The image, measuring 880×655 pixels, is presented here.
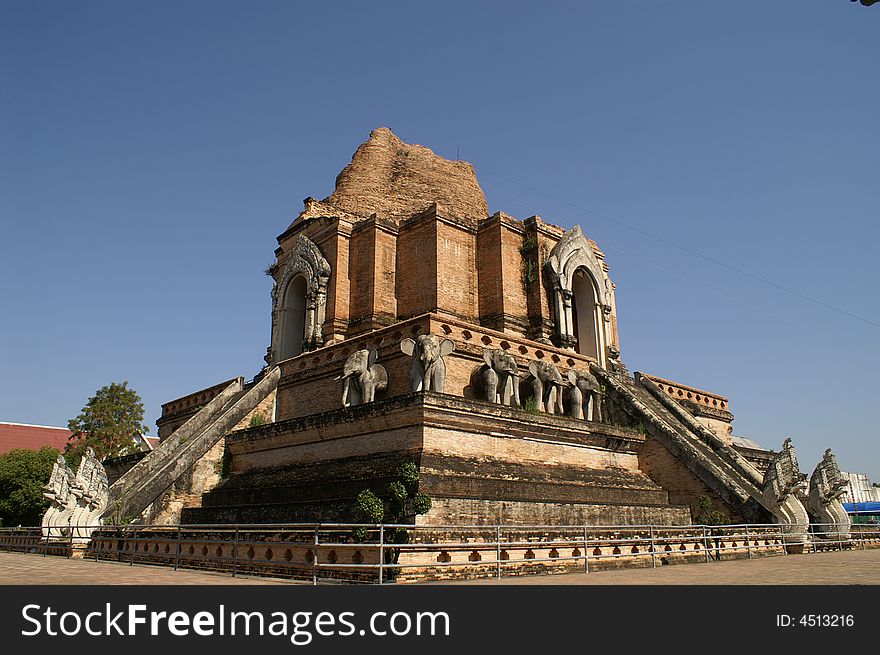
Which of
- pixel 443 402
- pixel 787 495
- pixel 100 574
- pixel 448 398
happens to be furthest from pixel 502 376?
pixel 100 574

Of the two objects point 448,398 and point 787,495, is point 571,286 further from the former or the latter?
point 448,398

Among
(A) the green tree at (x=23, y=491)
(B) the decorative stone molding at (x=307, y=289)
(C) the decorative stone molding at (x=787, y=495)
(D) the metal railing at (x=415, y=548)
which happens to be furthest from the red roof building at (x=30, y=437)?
(C) the decorative stone molding at (x=787, y=495)

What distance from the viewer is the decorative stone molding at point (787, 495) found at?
15961 mm

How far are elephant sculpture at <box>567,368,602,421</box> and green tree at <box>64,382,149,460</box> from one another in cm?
1958

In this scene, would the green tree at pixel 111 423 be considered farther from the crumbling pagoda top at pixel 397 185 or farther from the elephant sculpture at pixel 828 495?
the elephant sculpture at pixel 828 495

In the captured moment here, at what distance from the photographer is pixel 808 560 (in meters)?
13.5

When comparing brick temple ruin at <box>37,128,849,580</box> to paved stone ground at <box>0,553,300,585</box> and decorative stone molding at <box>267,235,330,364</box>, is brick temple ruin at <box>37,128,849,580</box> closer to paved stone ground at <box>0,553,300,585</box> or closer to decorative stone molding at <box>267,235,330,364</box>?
decorative stone molding at <box>267,235,330,364</box>

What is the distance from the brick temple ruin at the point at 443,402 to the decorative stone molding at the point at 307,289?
0.21 feet

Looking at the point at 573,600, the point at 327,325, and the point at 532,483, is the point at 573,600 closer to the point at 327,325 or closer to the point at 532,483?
the point at 532,483

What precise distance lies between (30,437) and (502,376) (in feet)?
141

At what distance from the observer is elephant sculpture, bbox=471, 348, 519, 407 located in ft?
57.7

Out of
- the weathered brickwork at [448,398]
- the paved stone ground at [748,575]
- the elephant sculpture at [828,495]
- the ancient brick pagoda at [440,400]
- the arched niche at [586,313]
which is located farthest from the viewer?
the arched niche at [586,313]

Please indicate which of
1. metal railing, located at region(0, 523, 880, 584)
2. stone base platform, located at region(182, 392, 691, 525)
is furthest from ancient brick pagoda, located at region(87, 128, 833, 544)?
metal railing, located at region(0, 523, 880, 584)

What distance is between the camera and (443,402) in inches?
558
